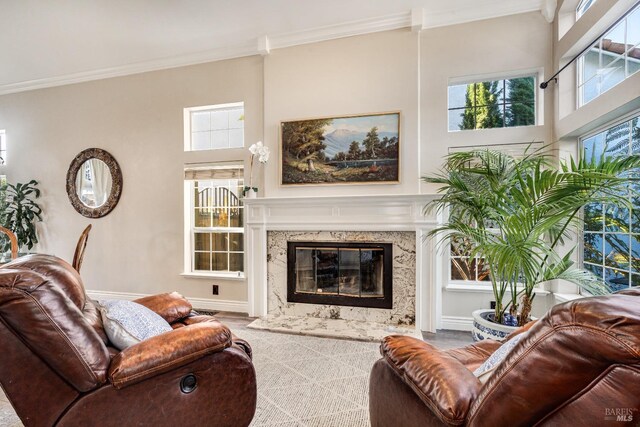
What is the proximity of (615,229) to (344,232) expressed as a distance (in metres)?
2.31

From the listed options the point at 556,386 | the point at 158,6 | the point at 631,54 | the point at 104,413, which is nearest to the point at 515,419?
the point at 556,386

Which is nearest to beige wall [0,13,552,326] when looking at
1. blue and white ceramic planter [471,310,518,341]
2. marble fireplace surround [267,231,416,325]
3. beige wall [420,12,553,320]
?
beige wall [420,12,553,320]

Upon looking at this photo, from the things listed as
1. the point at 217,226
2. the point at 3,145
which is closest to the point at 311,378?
the point at 217,226

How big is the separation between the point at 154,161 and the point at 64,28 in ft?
5.61

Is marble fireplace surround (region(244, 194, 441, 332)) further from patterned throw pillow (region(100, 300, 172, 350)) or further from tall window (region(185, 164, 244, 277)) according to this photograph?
patterned throw pillow (region(100, 300, 172, 350))

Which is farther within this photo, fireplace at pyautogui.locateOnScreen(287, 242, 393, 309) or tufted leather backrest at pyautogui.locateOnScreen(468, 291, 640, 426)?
fireplace at pyautogui.locateOnScreen(287, 242, 393, 309)

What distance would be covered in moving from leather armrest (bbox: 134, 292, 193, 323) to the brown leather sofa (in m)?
1.63

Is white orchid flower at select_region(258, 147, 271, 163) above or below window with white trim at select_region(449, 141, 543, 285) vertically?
above

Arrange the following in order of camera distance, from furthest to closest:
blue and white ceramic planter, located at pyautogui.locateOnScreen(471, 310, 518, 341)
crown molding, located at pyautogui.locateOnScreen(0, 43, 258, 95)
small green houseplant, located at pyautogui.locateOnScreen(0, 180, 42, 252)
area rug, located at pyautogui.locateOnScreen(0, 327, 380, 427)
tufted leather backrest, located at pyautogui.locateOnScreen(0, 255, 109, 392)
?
Result: 1. small green houseplant, located at pyautogui.locateOnScreen(0, 180, 42, 252)
2. crown molding, located at pyautogui.locateOnScreen(0, 43, 258, 95)
3. blue and white ceramic planter, located at pyautogui.locateOnScreen(471, 310, 518, 341)
4. area rug, located at pyautogui.locateOnScreen(0, 327, 380, 427)
5. tufted leather backrest, located at pyautogui.locateOnScreen(0, 255, 109, 392)

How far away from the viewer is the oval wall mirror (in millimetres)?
4195

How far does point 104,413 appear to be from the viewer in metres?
1.15

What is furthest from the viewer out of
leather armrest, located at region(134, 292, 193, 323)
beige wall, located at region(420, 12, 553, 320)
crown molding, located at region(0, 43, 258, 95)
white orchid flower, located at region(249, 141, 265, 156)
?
crown molding, located at region(0, 43, 258, 95)

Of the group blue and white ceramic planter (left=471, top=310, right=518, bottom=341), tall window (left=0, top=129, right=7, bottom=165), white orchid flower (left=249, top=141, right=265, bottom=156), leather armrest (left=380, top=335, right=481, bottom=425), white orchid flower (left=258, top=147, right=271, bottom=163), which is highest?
tall window (left=0, top=129, right=7, bottom=165)

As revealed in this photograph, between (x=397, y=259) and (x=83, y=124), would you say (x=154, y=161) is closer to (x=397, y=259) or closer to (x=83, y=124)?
(x=83, y=124)
